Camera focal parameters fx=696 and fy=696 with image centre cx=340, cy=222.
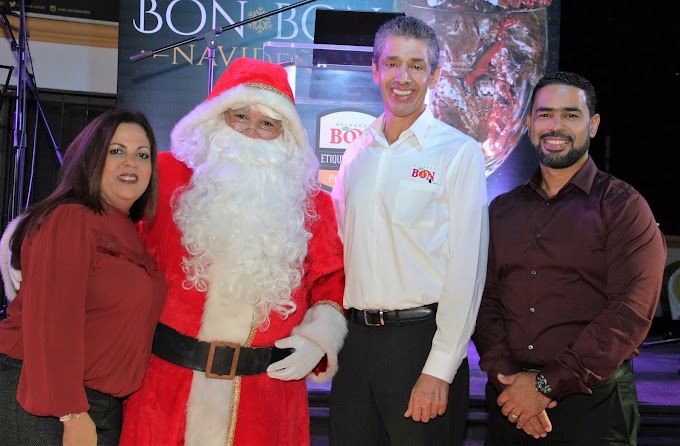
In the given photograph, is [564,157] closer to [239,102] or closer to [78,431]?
[239,102]

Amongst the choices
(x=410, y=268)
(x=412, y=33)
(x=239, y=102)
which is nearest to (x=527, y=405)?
(x=410, y=268)

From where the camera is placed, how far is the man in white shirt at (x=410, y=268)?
2.19m

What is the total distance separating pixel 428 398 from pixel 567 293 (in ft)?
1.83

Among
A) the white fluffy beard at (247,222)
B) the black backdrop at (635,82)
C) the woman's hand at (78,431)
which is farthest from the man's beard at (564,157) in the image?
the black backdrop at (635,82)

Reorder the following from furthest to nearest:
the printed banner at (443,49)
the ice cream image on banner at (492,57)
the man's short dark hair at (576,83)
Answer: the ice cream image on banner at (492,57) → the printed banner at (443,49) → the man's short dark hair at (576,83)

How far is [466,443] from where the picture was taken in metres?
3.74

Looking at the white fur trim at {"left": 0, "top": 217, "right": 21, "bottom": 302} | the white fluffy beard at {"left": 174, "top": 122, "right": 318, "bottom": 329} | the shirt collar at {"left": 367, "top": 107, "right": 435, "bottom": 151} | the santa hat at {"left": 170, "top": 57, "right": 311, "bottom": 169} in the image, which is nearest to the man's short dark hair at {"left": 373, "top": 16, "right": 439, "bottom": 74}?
the shirt collar at {"left": 367, "top": 107, "right": 435, "bottom": 151}

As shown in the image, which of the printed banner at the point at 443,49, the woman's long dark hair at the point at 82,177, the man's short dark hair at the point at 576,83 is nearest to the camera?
the woman's long dark hair at the point at 82,177

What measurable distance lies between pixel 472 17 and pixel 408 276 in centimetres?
352

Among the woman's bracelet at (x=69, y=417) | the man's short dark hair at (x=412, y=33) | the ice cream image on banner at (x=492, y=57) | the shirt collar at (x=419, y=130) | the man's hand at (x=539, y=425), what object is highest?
the ice cream image on banner at (x=492, y=57)

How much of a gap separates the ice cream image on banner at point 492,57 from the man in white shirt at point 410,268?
2816 mm

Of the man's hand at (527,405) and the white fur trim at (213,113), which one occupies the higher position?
the white fur trim at (213,113)

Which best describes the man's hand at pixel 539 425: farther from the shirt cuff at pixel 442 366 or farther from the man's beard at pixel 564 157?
the man's beard at pixel 564 157

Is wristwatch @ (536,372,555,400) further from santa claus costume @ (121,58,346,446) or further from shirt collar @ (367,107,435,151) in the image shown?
shirt collar @ (367,107,435,151)
